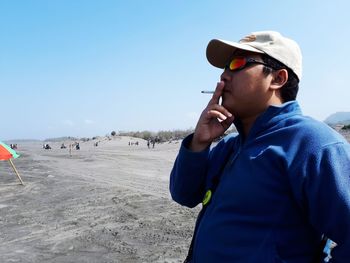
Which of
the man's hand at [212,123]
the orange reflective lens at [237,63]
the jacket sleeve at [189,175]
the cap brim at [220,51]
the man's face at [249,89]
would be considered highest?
the cap brim at [220,51]

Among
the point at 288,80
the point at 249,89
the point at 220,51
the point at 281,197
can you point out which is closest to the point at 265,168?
the point at 281,197

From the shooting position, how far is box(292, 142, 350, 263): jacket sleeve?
5.98ft

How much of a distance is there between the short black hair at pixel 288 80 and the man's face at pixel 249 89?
0.03 m

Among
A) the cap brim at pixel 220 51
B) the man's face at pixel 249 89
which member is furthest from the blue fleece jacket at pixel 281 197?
the cap brim at pixel 220 51

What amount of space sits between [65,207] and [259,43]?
9.57 m

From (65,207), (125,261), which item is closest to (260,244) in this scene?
(125,261)

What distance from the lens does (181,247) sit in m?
7.12

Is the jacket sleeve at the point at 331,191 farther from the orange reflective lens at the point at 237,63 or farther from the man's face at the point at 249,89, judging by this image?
the orange reflective lens at the point at 237,63

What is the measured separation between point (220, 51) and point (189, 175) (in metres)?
0.79

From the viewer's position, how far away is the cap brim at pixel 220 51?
2427 millimetres

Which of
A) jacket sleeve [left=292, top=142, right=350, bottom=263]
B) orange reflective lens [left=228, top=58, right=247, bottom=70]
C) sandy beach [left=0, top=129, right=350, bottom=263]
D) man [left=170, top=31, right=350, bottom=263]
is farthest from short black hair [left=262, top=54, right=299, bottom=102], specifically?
sandy beach [left=0, top=129, right=350, bottom=263]

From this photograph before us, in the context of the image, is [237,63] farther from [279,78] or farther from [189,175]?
[189,175]

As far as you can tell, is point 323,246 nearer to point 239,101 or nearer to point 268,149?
point 268,149

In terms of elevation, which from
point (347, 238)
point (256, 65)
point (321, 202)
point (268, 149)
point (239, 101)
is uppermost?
point (256, 65)
